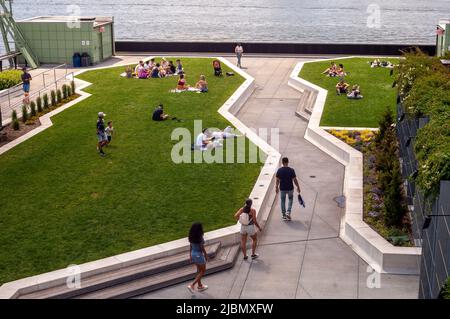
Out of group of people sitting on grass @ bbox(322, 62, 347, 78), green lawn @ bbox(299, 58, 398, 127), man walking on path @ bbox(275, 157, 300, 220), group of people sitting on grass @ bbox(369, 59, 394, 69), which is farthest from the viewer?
group of people sitting on grass @ bbox(369, 59, 394, 69)

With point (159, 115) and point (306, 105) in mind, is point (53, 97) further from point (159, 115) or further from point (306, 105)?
point (306, 105)

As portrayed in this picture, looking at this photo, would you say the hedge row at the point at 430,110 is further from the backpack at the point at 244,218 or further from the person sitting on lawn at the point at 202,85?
the person sitting on lawn at the point at 202,85

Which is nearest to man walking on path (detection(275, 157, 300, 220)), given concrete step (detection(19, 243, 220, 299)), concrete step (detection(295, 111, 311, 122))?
concrete step (detection(19, 243, 220, 299))

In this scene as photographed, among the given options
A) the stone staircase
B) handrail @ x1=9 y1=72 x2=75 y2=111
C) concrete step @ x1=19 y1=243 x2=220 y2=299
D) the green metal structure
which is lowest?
concrete step @ x1=19 y1=243 x2=220 y2=299

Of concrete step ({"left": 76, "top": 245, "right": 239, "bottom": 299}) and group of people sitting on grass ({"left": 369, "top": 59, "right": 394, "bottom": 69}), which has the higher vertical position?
group of people sitting on grass ({"left": 369, "top": 59, "right": 394, "bottom": 69})

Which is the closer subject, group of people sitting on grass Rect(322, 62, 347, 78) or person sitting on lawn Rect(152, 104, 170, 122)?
person sitting on lawn Rect(152, 104, 170, 122)

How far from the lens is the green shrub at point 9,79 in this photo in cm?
3669

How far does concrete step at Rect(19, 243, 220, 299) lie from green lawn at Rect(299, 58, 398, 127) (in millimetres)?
13610

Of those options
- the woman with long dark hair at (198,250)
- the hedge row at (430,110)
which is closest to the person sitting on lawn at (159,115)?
the hedge row at (430,110)

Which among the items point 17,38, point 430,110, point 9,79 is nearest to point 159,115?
point 9,79

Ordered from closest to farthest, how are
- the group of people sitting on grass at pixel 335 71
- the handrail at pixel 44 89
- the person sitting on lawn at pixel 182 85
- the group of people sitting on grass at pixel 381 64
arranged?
the handrail at pixel 44 89 < the person sitting on lawn at pixel 182 85 < the group of people sitting on grass at pixel 335 71 < the group of people sitting on grass at pixel 381 64

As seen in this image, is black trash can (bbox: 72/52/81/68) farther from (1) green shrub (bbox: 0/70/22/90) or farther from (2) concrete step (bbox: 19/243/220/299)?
(2) concrete step (bbox: 19/243/220/299)

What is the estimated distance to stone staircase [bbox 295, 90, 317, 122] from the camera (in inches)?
1243

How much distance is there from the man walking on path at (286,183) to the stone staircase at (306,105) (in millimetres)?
11979
